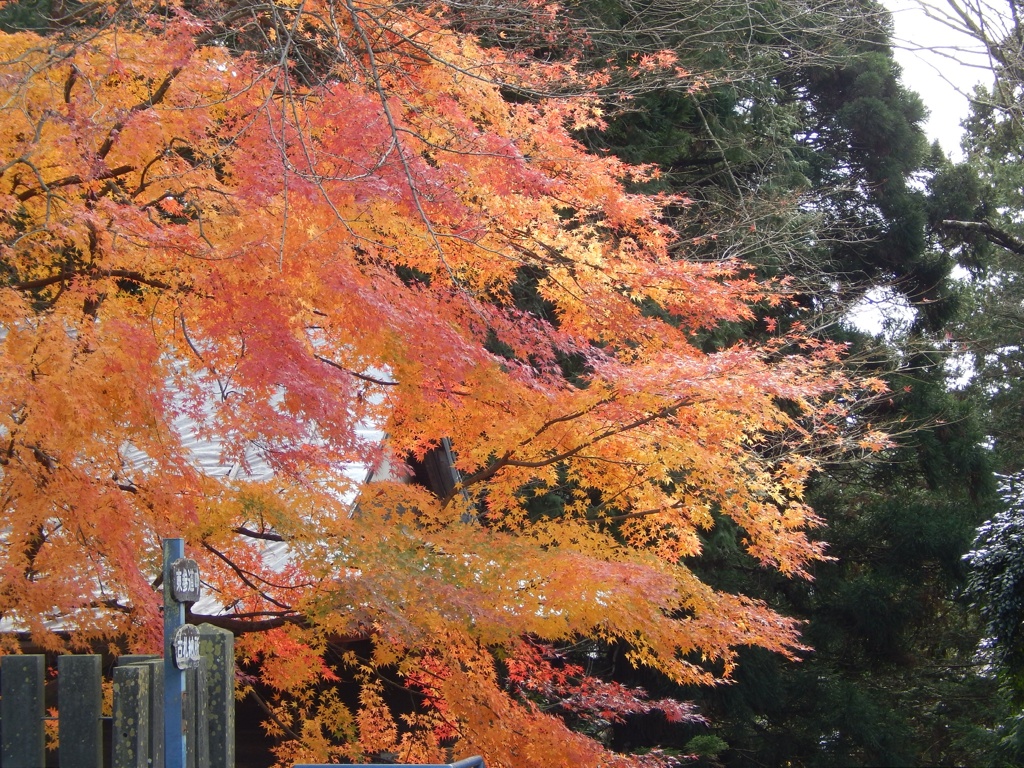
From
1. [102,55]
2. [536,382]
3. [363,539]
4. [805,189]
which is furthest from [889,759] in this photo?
[102,55]

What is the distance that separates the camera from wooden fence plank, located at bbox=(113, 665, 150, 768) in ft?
8.48

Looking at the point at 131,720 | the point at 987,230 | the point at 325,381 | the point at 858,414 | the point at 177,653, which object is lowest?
the point at 131,720

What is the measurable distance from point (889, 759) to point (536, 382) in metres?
10.3

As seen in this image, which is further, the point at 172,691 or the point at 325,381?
the point at 325,381

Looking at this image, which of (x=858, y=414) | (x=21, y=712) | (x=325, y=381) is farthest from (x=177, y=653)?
(x=858, y=414)

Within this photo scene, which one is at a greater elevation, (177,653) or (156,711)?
(177,653)

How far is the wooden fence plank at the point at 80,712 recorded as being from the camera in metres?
2.64

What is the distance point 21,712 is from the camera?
105 inches

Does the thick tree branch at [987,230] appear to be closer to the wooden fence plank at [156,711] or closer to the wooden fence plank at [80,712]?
the wooden fence plank at [156,711]

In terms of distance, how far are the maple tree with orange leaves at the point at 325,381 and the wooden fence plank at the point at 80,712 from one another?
1.96 metres

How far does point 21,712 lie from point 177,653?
1.54 feet

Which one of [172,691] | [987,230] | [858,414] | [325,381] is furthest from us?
[987,230]

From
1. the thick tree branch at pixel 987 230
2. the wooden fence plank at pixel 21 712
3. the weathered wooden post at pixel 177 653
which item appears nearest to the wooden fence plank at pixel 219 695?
the weathered wooden post at pixel 177 653

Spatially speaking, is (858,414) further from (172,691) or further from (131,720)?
(131,720)
